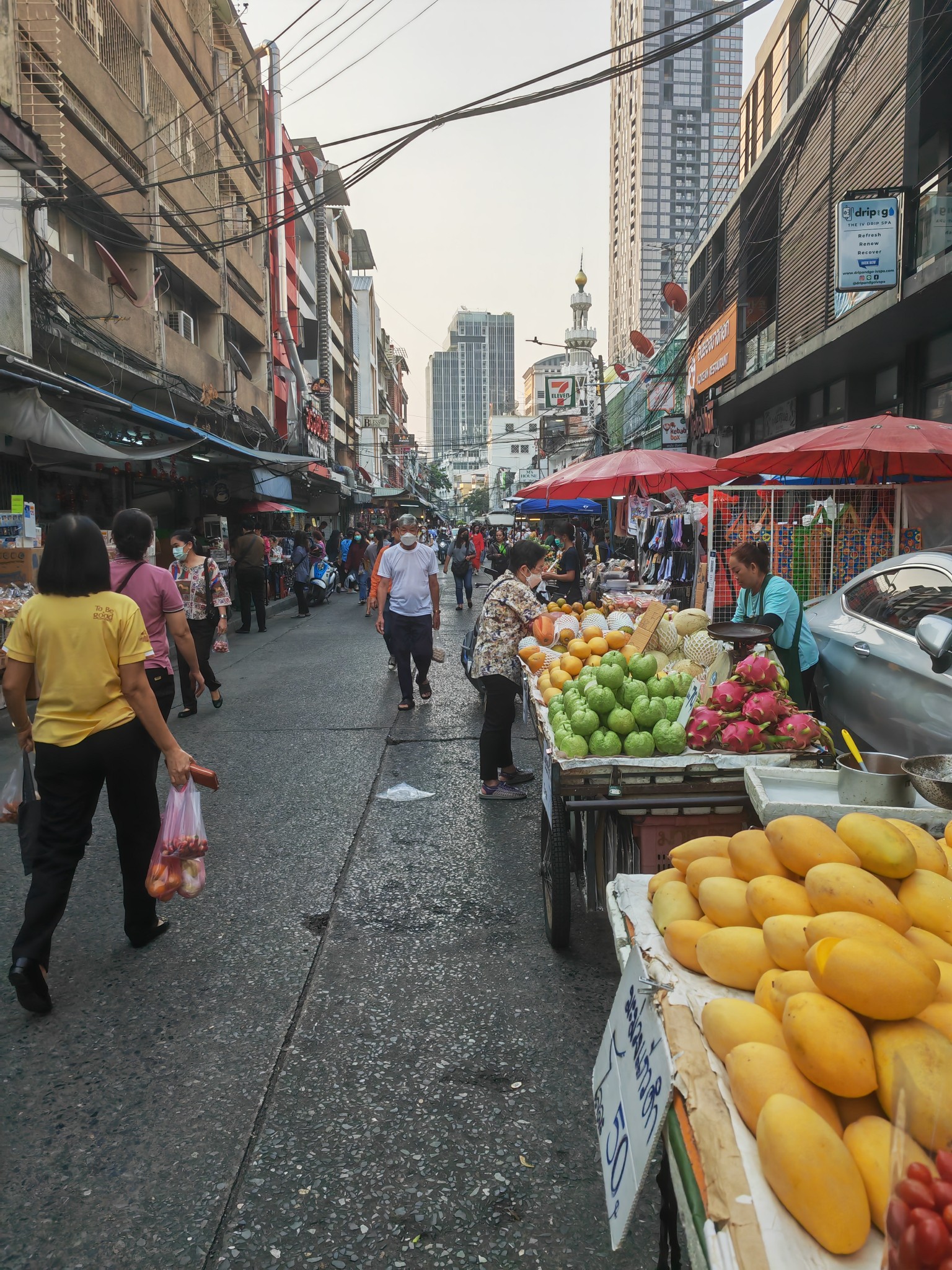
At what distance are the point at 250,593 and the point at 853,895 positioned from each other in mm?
15386

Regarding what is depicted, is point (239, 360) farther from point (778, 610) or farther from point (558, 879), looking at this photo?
point (558, 879)

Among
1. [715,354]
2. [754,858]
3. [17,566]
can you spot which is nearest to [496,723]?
[754,858]

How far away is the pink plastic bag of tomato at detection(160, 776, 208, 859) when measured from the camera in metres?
3.70

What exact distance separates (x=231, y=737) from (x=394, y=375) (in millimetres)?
94058

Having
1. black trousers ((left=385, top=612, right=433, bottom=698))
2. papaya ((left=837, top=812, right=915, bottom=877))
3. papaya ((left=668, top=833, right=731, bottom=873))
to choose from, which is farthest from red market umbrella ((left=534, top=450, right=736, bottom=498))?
papaya ((left=837, top=812, right=915, bottom=877))

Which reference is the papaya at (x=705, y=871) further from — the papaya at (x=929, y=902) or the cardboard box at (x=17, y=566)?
the cardboard box at (x=17, y=566)

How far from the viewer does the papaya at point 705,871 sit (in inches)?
89.2

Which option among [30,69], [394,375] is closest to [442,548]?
[30,69]

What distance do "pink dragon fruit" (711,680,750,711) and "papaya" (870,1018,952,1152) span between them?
229 cm

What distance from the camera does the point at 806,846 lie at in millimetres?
2031

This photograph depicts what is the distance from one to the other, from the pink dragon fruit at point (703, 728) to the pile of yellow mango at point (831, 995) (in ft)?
4.32

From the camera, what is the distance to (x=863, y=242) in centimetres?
1055

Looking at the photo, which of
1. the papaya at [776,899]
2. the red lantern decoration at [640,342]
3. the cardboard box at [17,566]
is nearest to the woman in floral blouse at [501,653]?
the papaya at [776,899]

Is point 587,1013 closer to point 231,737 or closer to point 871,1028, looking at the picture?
point 871,1028
